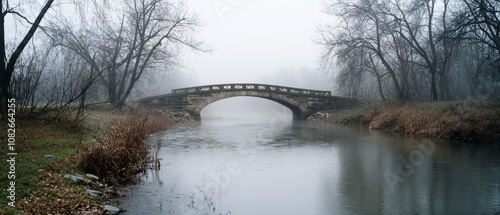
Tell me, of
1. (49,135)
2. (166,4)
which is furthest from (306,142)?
(166,4)

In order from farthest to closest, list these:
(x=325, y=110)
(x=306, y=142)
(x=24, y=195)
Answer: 1. (x=325, y=110)
2. (x=306, y=142)
3. (x=24, y=195)

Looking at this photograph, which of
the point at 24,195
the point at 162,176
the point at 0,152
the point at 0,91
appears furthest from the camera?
the point at 0,91

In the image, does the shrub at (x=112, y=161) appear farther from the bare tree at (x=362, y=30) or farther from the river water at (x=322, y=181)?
the bare tree at (x=362, y=30)

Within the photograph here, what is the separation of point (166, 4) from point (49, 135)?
17325mm

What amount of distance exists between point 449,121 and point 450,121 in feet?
0.12

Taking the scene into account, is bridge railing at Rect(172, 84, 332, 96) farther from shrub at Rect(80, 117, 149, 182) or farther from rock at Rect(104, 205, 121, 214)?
rock at Rect(104, 205, 121, 214)

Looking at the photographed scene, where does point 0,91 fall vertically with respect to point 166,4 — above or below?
below

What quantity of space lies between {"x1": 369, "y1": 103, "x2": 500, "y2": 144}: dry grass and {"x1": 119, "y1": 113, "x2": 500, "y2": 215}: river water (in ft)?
3.19

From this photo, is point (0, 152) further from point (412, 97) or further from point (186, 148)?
point (412, 97)

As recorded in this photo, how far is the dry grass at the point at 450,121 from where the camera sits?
14.0 metres

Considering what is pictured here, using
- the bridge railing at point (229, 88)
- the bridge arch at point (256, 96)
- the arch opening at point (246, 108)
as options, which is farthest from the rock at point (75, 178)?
the arch opening at point (246, 108)

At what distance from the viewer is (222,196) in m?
7.30

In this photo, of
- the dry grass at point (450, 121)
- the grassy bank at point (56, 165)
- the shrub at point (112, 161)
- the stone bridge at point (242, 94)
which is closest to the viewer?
the grassy bank at point (56, 165)

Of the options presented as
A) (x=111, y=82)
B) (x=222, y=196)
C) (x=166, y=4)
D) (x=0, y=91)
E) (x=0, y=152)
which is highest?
(x=166, y=4)
